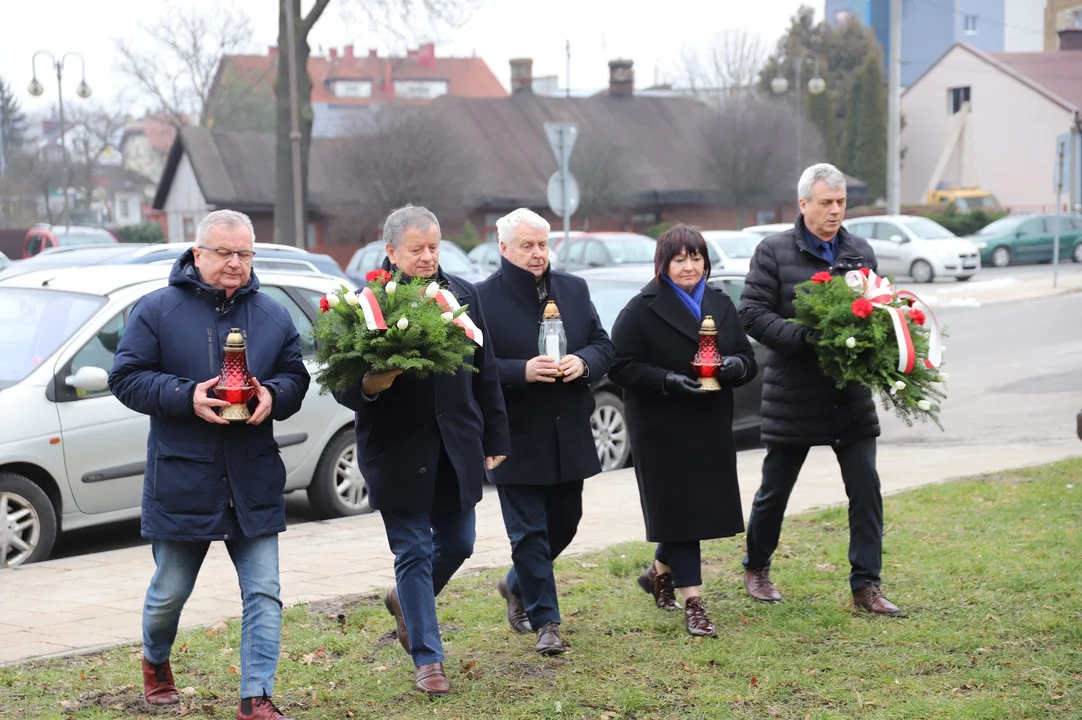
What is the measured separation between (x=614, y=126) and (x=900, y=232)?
2578cm

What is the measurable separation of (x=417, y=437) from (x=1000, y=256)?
3948 centimetres

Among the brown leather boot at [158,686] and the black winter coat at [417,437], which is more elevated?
the black winter coat at [417,437]

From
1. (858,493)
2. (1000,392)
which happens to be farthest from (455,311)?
(1000,392)

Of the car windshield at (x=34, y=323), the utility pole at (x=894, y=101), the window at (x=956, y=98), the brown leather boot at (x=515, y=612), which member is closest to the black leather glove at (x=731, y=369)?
the brown leather boot at (x=515, y=612)

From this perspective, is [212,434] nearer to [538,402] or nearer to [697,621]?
[538,402]

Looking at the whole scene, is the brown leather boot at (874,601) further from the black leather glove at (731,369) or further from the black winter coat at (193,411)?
the black winter coat at (193,411)

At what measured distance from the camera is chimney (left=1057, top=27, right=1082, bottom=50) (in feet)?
237

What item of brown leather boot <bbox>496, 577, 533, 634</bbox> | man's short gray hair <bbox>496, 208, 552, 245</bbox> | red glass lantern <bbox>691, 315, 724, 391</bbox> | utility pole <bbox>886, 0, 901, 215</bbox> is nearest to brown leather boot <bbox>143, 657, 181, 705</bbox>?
brown leather boot <bbox>496, 577, 533, 634</bbox>

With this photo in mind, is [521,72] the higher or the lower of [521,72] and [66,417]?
the higher

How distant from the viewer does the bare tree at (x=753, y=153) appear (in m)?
53.6

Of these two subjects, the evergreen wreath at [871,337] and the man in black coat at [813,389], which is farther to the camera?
the man in black coat at [813,389]

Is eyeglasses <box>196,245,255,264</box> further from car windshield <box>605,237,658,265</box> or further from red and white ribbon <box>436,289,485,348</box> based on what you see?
car windshield <box>605,237,658,265</box>

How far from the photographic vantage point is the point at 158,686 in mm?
5328

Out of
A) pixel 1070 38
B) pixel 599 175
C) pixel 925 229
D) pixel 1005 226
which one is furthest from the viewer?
pixel 1070 38
